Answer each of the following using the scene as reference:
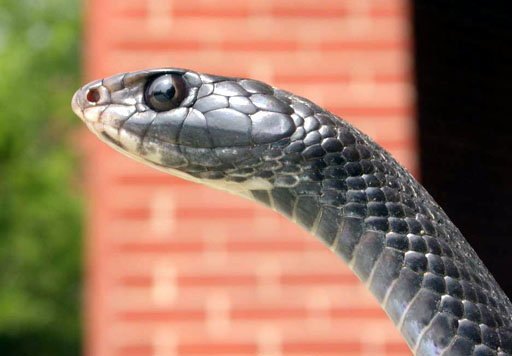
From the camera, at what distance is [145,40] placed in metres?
3.06

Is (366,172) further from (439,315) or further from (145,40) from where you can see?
(145,40)

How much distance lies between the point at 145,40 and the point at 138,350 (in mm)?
1006

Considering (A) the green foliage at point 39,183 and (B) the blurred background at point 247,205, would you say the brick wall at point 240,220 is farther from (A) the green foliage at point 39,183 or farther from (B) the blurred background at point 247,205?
(A) the green foliage at point 39,183

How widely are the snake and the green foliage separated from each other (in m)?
14.1

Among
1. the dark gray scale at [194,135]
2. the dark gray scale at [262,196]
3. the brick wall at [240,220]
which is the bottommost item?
the brick wall at [240,220]

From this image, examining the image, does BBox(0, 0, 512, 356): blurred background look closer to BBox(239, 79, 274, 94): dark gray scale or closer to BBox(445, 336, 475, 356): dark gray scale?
BBox(239, 79, 274, 94): dark gray scale

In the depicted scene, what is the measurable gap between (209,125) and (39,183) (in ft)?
55.6

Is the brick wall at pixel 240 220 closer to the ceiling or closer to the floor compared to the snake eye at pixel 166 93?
closer to the floor

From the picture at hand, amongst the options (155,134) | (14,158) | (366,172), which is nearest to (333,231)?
(366,172)

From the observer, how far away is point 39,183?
17828 mm

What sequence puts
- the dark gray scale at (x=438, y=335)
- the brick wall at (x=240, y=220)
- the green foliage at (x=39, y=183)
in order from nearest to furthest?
the dark gray scale at (x=438, y=335) → the brick wall at (x=240, y=220) → the green foliage at (x=39, y=183)

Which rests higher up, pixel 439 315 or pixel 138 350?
pixel 439 315

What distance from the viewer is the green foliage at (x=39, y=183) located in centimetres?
1722

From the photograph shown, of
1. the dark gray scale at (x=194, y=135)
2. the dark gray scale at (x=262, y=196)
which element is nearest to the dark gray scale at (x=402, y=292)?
the dark gray scale at (x=262, y=196)
